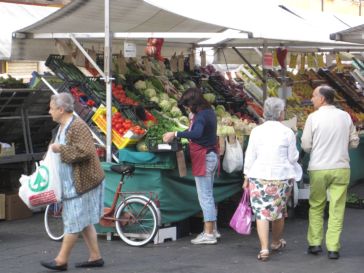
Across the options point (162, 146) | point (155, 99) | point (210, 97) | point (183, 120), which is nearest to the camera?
point (162, 146)

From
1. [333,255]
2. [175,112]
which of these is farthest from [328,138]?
[175,112]

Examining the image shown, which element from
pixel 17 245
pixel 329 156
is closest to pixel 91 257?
pixel 17 245

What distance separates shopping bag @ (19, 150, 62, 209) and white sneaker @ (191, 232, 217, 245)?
7.34 ft

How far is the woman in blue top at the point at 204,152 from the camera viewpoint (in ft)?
28.6

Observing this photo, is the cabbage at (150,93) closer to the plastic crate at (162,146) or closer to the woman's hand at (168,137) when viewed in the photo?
the plastic crate at (162,146)

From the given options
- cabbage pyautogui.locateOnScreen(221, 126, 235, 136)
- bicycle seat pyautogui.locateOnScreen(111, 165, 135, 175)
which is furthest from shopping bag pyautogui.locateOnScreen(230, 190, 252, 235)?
bicycle seat pyautogui.locateOnScreen(111, 165, 135, 175)

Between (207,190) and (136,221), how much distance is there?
2.82ft

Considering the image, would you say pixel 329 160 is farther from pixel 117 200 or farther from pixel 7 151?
pixel 7 151

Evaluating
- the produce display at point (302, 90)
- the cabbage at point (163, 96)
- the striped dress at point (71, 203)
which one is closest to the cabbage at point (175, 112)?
the cabbage at point (163, 96)

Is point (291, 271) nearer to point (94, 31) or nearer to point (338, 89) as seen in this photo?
point (94, 31)

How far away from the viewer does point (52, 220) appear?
9.30 metres

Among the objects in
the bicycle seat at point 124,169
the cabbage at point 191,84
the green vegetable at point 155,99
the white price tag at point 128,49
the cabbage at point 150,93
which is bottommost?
the bicycle seat at point 124,169

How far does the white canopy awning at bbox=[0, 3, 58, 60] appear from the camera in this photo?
10477mm

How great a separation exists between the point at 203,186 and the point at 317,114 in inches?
61.2
